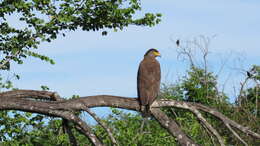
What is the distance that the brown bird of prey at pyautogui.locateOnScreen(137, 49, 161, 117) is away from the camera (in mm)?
8875

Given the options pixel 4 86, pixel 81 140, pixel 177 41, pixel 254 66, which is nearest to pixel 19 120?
pixel 4 86

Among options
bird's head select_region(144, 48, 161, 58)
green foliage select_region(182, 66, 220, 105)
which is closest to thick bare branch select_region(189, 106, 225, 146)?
bird's head select_region(144, 48, 161, 58)

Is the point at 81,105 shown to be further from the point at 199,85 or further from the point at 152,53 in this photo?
the point at 199,85

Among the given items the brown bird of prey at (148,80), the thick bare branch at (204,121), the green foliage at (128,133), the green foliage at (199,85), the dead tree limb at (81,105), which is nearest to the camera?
the dead tree limb at (81,105)

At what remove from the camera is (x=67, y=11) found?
15195 millimetres

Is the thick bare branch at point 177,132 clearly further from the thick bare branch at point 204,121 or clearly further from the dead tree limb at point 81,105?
the thick bare branch at point 204,121

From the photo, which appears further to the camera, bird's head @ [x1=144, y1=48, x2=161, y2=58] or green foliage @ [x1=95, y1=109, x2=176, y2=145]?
green foliage @ [x1=95, y1=109, x2=176, y2=145]

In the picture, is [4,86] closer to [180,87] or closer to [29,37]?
[29,37]

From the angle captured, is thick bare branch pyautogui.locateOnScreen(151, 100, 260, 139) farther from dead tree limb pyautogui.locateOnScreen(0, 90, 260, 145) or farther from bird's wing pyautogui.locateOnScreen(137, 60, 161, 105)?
bird's wing pyautogui.locateOnScreen(137, 60, 161, 105)

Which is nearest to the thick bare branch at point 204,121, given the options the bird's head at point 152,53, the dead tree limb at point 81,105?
the dead tree limb at point 81,105

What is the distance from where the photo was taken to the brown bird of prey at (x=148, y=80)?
8.88 metres

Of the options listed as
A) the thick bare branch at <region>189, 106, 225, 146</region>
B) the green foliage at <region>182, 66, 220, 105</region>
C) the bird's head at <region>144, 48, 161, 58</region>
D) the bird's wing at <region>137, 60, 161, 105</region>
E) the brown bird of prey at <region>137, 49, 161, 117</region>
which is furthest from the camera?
the green foliage at <region>182, 66, 220, 105</region>

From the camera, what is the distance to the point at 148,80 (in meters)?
10.9

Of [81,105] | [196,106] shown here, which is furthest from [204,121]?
[81,105]
